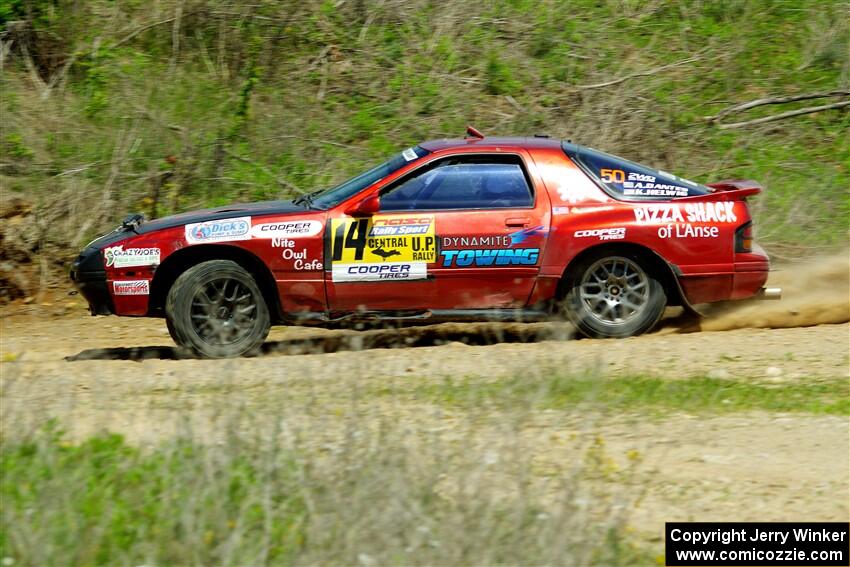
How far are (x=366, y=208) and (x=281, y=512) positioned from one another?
389 cm

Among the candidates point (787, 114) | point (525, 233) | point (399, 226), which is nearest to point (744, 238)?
point (525, 233)

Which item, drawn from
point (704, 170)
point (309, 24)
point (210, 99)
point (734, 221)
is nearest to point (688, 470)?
point (734, 221)

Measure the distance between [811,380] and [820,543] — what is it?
9.04 feet

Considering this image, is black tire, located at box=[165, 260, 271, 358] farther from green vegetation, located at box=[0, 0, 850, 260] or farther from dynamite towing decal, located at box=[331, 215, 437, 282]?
green vegetation, located at box=[0, 0, 850, 260]

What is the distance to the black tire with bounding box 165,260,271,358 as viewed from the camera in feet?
27.1

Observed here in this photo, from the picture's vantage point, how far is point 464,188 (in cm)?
845

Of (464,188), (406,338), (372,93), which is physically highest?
(372,93)

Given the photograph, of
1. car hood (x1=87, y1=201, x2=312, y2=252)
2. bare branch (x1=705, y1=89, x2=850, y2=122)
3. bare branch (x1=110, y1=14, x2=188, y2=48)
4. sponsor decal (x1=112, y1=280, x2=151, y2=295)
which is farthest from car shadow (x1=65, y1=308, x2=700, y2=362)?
bare branch (x1=110, y1=14, x2=188, y2=48)

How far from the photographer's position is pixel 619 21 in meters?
15.5

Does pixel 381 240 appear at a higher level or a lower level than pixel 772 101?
lower

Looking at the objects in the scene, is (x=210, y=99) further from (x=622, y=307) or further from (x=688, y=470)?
(x=688, y=470)

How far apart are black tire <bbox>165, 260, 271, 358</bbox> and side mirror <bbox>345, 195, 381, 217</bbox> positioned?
0.92 metres

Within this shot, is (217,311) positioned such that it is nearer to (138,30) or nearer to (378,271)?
(378,271)

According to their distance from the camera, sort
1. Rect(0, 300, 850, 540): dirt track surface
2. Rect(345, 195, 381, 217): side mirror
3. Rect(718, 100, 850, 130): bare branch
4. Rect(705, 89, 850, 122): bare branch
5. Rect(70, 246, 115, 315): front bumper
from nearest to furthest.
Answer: Rect(0, 300, 850, 540): dirt track surface < Rect(345, 195, 381, 217): side mirror < Rect(70, 246, 115, 315): front bumper < Rect(718, 100, 850, 130): bare branch < Rect(705, 89, 850, 122): bare branch
